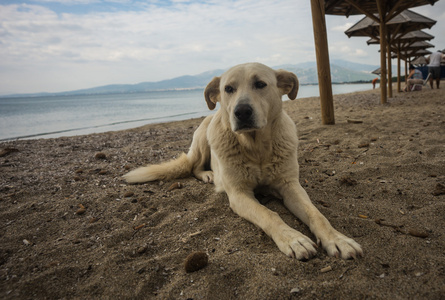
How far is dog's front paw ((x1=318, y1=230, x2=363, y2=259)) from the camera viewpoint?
1.55m

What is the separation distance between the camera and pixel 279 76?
2.74 metres

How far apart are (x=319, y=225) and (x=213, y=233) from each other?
2.60 feet

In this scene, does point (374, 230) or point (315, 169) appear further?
point (315, 169)

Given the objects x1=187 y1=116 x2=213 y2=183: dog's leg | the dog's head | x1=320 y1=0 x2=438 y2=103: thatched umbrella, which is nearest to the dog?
the dog's head

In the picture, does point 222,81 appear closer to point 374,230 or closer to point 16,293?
point 374,230

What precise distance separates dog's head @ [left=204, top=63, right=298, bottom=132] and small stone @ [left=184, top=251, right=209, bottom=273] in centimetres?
112

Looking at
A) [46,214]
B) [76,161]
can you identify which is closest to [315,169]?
[46,214]

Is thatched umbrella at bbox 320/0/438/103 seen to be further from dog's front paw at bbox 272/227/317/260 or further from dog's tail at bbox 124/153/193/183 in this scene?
dog's front paw at bbox 272/227/317/260

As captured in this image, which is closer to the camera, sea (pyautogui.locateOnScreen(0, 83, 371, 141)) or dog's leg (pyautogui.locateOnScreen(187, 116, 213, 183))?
dog's leg (pyautogui.locateOnScreen(187, 116, 213, 183))

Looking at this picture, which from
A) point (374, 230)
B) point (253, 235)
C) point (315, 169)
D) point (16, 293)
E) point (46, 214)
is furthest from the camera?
point (315, 169)

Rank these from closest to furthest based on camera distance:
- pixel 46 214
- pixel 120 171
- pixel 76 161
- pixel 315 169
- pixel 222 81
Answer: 1. pixel 46 214
2. pixel 222 81
3. pixel 315 169
4. pixel 120 171
5. pixel 76 161

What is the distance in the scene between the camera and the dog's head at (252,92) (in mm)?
2207

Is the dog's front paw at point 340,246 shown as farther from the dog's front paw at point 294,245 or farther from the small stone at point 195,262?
the small stone at point 195,262

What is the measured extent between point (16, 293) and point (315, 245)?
180 centimetres
